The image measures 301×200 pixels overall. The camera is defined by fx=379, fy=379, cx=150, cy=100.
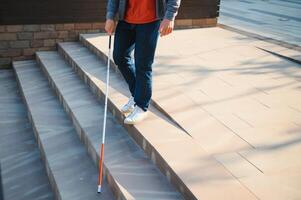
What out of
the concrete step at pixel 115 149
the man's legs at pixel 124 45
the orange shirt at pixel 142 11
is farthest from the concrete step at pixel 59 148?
the orange shirt at pixel 142 11

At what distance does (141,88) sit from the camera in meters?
3.37

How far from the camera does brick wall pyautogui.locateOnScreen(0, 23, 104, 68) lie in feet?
20.8

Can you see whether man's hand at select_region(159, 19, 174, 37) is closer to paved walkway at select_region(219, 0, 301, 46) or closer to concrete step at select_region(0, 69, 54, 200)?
concrete step at select_region(0, 69, 54, 200)

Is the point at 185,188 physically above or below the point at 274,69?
below

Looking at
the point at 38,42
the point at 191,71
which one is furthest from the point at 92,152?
the point at 38,42

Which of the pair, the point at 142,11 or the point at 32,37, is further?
the point at 32,37

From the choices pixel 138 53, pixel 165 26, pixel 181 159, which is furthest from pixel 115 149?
pixel 165 26

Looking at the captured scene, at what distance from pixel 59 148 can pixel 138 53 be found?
132 cm

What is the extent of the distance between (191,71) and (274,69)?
1197mm

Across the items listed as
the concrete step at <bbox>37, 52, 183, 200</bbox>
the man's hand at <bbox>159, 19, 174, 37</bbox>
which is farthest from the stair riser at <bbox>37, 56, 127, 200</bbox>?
the man's hand at <bbox>159, 19, 174, 37</bbox>

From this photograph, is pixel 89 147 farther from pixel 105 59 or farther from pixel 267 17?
pixel 267 17

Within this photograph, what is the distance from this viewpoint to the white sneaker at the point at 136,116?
3.51 m

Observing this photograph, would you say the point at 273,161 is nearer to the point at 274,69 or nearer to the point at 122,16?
the point at 122,16

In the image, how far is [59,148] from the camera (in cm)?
380
